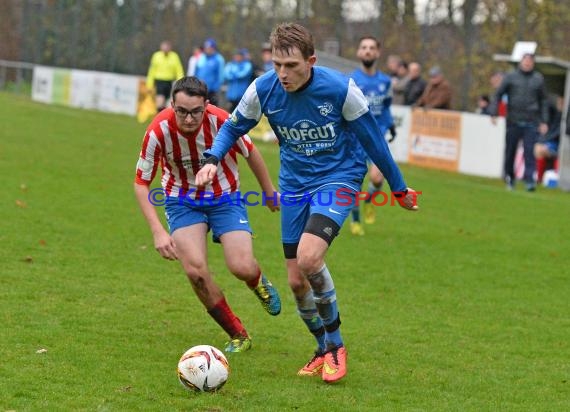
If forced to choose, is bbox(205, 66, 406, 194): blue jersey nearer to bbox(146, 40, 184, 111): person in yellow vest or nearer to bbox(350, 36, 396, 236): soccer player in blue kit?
bbox(350, 36, 396, 236): soccer player in blue kit

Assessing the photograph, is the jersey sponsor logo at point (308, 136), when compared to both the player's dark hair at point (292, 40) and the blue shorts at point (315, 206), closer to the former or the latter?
the blue shorts at point (315, 206)

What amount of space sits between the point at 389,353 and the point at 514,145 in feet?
38.5

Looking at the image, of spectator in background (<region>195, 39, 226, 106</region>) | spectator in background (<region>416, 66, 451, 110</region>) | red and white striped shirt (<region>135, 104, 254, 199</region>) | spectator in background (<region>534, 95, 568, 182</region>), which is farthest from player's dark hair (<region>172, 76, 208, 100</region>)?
spectator in background (<region>195, 39, 226, 106</region>)

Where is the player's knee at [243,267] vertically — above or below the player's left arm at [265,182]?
below

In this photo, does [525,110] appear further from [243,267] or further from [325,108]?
[325,108]

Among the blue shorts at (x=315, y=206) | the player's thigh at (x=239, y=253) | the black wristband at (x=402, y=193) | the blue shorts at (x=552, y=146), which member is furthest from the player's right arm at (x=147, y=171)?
the blue shorts at (x=552, y=146)

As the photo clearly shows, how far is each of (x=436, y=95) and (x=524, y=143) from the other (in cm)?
419

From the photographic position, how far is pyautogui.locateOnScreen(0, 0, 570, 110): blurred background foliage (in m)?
24.6

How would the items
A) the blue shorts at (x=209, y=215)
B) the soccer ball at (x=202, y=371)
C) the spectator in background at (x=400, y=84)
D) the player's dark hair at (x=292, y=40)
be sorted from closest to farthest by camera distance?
1. the soccer ball at (x=202, y=371)
2. the player's dark hair at (x=292, y=40)
3. the blue shorts at (x=209, y=215)
4. the spectator in background at (x=400, y=84)

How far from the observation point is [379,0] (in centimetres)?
2702

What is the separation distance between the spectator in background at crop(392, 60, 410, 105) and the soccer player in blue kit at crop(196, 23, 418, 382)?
53.0 ft

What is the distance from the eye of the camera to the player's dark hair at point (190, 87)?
6676 millimetres

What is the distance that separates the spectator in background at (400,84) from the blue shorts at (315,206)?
16.2 m

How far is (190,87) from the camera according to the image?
6.68 metres
